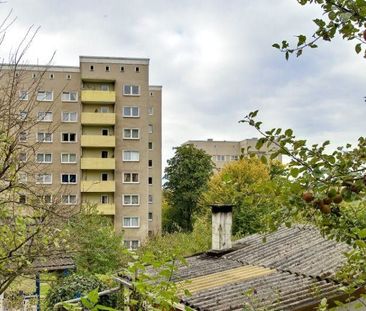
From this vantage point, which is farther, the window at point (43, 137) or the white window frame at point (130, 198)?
the white window frame at point (130, 198)

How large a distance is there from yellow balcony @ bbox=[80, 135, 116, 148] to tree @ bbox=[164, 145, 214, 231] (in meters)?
9.47

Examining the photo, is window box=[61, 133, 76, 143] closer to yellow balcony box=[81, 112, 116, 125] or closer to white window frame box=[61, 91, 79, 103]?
yellow balcony box=[81, 112, 116, 125]

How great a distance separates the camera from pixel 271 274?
8.81m

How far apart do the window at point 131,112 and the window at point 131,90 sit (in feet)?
3.89

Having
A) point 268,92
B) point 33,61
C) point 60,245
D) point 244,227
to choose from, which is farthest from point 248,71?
point 244,227

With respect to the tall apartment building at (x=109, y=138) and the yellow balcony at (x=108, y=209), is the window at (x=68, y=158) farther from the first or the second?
the yellow balcony at (x=108, y=209)

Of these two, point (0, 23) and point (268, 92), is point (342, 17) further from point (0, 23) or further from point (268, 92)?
point (268, 92)

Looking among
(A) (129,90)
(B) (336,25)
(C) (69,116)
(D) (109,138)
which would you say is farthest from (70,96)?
(B) (336,25)

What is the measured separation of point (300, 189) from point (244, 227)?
2351 cm

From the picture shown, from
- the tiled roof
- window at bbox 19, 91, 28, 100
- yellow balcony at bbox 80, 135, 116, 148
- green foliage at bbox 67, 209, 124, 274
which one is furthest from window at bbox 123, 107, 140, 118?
window at bbox 19, 91, 28, 100

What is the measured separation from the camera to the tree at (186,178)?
141 ft

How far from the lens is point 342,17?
2.09 metres


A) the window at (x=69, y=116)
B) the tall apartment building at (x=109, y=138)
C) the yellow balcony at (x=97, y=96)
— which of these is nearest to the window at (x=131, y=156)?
the tall apartment building at (x=109, y=138)

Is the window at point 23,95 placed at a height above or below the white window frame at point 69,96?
below
